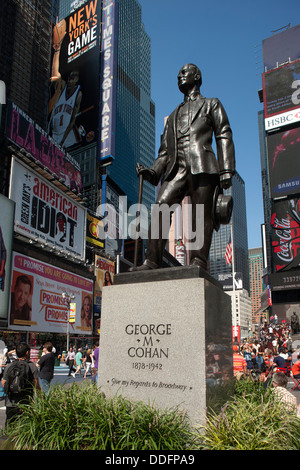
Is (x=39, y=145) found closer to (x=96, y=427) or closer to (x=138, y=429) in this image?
(x=96, y=427)

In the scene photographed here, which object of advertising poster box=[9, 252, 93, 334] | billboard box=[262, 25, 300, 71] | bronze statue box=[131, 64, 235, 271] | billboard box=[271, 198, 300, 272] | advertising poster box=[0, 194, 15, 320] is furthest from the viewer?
billboard box=[262, 25, 300, 71]

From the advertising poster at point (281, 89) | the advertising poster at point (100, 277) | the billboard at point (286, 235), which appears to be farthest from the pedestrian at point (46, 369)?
the advertising poster at point (281, 89)

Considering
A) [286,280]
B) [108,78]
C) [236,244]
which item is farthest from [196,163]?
[236,244]

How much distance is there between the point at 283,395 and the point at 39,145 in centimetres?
3954

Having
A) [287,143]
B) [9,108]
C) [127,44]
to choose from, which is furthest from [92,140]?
[127,44]

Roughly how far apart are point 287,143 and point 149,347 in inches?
2674

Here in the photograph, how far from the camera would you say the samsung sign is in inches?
2234

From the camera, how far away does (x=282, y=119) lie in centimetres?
6756

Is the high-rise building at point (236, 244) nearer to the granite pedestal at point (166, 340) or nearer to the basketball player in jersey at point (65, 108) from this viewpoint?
the basketball player in jersey at point (65, 108)

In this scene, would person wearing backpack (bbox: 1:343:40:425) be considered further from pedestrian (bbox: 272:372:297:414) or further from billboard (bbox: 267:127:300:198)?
billboard (bbox: 267:127:300:198)

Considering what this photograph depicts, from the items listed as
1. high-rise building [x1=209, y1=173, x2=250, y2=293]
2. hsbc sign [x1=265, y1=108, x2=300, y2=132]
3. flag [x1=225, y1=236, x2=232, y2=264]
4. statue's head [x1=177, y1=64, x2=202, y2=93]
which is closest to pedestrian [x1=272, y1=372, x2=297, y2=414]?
statue's head [x1=177, y1=64, x2=202, y2=93]

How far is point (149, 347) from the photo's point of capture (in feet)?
14.6

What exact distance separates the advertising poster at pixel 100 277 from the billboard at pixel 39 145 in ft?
38.0
